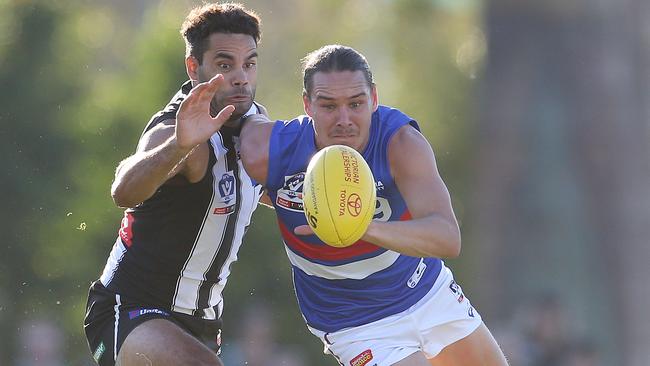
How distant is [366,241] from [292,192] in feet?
1.75

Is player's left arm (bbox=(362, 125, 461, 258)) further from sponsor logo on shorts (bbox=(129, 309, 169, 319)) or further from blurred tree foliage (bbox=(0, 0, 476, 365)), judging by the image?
blurred tree foliage (bbox=(0, 0, 476, 365))

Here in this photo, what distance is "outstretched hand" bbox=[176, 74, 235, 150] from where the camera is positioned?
6.74m

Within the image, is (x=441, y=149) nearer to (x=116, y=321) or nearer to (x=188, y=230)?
(x=188, y=230)

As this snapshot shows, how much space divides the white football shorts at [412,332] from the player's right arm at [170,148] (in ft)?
4.33

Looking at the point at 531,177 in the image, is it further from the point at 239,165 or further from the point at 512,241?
the point at 239,165

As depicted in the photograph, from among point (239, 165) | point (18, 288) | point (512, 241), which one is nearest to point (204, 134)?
point (239, 165)

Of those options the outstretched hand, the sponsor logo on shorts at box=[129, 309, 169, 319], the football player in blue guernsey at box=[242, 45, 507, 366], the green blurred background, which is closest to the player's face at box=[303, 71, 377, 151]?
the football player in blue guernsey at box=[242, 45, 507, 366]

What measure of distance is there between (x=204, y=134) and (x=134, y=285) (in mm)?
1243

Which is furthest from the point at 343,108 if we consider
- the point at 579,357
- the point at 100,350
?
the point at 579,357

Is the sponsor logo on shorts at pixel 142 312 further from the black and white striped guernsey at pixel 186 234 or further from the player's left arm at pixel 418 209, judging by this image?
the player's left arm at pixel 418 209

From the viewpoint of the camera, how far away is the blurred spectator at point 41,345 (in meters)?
12.2

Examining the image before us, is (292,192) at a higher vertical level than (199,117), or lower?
lower

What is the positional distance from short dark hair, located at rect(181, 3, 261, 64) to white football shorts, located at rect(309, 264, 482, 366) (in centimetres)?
179

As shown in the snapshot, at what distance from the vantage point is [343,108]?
6.91 metres
